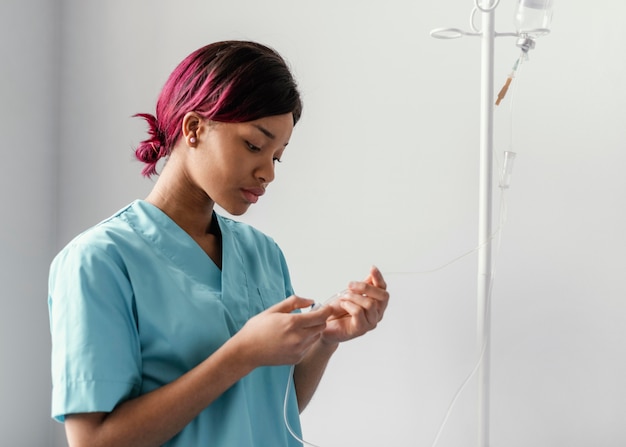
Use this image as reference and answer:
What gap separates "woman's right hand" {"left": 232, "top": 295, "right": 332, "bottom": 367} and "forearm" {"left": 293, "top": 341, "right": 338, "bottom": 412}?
250mm

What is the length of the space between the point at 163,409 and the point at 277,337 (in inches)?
6.4

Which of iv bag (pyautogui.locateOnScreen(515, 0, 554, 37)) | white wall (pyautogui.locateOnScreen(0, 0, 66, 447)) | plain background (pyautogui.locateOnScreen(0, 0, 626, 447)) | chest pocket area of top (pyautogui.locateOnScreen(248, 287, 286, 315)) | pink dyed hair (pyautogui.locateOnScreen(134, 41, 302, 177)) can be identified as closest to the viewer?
pink dyed hair (pyautogui.locateOnScreen(134, 41, 302, 177))

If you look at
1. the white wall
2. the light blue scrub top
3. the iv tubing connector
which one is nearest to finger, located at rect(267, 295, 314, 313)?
the light blue scrub top

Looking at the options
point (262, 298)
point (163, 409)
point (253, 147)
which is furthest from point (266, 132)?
point (163, 409)

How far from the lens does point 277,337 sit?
0.83 metres

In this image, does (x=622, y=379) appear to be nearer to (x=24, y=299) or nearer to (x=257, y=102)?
(x=257, y=102)

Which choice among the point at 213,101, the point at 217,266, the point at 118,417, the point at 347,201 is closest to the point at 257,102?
the point at 213,101

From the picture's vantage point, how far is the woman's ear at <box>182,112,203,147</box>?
Result: 0.96 m

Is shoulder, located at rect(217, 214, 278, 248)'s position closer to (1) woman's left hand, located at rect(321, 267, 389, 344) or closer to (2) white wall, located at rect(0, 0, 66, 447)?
(1) woman's left hand, located at rect(321, 267, 389, 344)

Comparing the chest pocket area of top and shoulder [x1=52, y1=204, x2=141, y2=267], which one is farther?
the chest pocket area of top

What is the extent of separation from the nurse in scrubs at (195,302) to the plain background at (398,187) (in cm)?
57

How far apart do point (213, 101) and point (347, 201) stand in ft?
2.56

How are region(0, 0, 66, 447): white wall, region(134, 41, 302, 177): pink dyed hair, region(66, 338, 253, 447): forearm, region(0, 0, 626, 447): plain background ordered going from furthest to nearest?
region(0, 0, 66, 447): white wall, region(0, 0, 626, 447): plain background, region(134, 41, 302, 177): pink dyed hair, region(66, 338, 253, 447): forearm

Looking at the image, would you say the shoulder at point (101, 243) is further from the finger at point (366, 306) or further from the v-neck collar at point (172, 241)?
the finger at point (366, 306)
